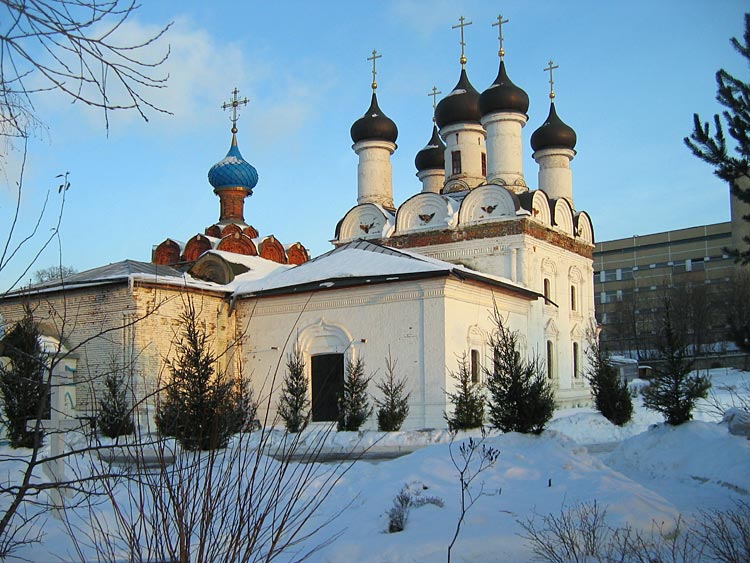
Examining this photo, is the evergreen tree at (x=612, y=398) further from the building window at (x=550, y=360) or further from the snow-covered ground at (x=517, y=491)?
the building window at (x=550, y=360)

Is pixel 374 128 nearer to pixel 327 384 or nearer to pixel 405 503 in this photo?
pixel 327 384

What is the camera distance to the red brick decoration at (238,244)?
22.9 metres

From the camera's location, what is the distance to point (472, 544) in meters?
5.59

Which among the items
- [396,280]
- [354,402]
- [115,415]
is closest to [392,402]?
[354,402]

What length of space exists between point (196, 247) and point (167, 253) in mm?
1050

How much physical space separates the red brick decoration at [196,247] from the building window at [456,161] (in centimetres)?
743

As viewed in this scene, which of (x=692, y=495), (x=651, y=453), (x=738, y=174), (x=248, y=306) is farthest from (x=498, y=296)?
(x=738, y=174)

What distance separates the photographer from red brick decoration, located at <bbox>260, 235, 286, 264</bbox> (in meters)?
23.8

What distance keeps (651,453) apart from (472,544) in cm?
493

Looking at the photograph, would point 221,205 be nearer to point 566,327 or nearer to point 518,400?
point 566,327

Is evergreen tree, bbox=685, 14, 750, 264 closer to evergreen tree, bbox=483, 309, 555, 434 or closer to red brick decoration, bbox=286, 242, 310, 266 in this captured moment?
evergreen tree, bbox=483, 309, 555, 434

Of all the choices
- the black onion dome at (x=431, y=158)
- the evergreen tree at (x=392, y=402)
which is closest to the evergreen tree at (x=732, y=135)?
the evergreen tree at (x=392, y=402)

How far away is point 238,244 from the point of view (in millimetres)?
23172

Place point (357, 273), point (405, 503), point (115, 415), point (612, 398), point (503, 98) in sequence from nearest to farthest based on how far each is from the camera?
point (115, 415)
point (405, 503)
point (612, 398)
point (357, 273)
point (503, 98)
